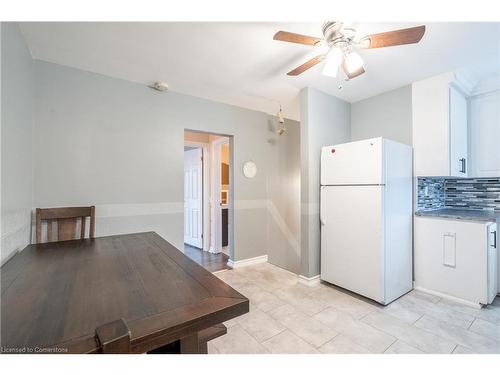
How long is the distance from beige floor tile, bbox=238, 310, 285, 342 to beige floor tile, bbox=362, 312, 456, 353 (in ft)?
2.58

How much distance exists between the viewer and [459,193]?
292 centimetres

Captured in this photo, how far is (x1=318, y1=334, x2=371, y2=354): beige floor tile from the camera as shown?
62.1 inches

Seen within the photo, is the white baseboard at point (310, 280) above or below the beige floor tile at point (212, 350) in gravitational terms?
above

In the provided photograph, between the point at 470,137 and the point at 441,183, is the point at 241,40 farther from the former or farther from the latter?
the point at 441,183

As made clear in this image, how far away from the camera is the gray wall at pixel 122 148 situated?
2131 millimetres

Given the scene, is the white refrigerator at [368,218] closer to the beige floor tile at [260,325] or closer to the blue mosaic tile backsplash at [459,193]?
the blue mosaic tile backsplash at [459,193]

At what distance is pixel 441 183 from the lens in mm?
3023

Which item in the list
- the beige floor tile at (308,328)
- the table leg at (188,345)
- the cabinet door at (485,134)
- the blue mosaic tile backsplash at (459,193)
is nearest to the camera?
the table leg at (188,345)

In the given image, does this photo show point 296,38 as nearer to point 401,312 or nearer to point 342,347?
point 342,347

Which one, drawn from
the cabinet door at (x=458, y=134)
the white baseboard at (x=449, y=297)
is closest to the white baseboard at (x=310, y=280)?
the white baseboard at (x=449, y=297)

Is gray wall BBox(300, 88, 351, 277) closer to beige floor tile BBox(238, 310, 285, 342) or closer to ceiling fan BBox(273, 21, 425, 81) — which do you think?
beige floor tile BBox(238, 310, 285, 342)

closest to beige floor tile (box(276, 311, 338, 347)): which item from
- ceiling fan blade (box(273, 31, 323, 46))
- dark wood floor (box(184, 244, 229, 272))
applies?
dark wood floor (box(184, 244, 229, 272))

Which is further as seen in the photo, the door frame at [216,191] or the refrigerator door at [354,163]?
the door frame at [216,191]

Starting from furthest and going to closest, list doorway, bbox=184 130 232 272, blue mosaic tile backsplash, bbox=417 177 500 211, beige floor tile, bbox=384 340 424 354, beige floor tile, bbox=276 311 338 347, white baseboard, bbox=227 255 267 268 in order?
doorway, bbox=184 130 232 272 < white baseboard, bbox=227 255 267 268 < blue mosaic tile backsplash, bbox=417 177 500 211 < beige floor tile, bbox=276 311 338 347 < beige floor tile, bbox=384 340 424 354
